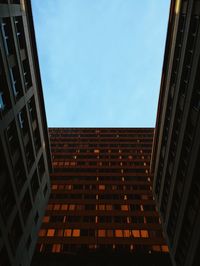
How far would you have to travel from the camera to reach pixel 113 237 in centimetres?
3475

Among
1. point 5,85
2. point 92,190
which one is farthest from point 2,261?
point 92,190

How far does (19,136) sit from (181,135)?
55.8ft

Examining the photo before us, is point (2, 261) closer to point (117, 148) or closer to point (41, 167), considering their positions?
point (41, 167)

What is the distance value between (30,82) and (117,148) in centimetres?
3674

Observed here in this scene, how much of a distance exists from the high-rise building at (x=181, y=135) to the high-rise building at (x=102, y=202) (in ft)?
26.7

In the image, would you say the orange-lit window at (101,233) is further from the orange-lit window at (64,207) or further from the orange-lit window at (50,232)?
the orange-lit window at (64,207)

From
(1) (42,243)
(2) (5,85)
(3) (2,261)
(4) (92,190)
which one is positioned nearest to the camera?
(3) (2,261)

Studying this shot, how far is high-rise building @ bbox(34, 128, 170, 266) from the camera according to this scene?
33.4 metres

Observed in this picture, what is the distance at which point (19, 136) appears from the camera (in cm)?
2333

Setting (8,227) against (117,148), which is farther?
(117,148)

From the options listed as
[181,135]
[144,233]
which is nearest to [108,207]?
[144,233]

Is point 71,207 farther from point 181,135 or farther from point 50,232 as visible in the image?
point 181,135

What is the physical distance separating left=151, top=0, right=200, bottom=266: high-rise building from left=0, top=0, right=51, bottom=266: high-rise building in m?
16.2

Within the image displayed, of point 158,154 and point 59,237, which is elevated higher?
point 158,154
